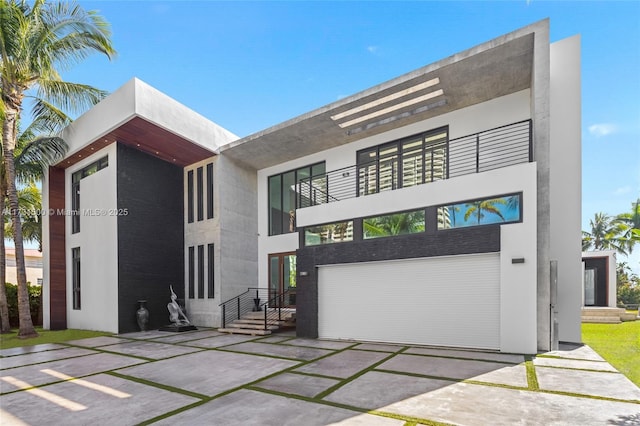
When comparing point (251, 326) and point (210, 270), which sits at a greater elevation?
point (210, 270)

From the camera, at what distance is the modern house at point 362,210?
Answer: 25.8ft

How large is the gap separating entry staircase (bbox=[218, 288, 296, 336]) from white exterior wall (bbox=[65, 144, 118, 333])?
377 centimetres

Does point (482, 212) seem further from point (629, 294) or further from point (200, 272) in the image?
point (629, 294)

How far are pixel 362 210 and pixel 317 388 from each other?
17.5 ft

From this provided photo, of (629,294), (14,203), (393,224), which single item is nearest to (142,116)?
(14,203)

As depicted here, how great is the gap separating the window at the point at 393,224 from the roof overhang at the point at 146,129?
6969 millimetres

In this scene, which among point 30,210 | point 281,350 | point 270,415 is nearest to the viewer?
point 270,415

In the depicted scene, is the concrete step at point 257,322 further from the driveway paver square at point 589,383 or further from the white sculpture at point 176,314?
the driveway paver square at point 589,383

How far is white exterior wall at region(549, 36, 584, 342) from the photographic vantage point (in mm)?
8836

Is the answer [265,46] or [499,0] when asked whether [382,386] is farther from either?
[265,46]

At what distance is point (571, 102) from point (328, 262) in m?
7.78

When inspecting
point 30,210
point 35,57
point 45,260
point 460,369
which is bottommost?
point 460,369

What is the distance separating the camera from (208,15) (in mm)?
10430

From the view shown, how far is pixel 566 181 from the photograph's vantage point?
9203mm
